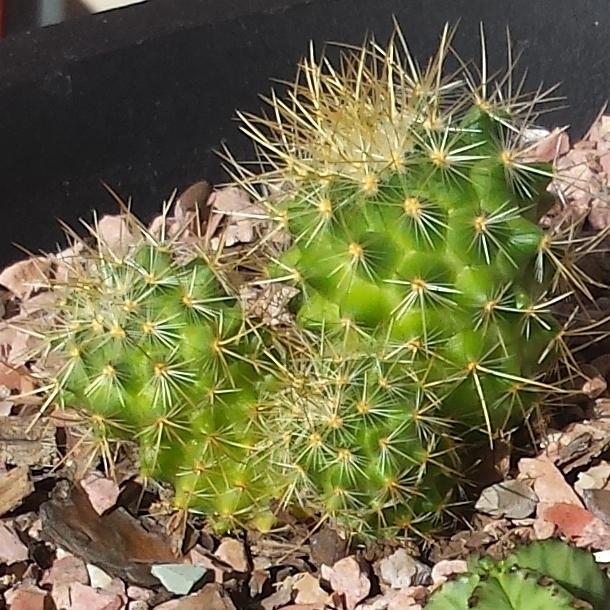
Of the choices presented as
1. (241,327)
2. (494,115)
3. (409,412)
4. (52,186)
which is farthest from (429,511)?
(52,186)

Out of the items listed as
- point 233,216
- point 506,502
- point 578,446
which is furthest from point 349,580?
point 233,216

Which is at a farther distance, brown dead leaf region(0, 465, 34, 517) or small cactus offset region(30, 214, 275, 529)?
brown dead leaf region(0, 465, 34, 517)

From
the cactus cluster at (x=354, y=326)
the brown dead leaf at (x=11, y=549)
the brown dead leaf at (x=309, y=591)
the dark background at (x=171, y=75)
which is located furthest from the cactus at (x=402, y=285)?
the dark background at (x=171, y=75)

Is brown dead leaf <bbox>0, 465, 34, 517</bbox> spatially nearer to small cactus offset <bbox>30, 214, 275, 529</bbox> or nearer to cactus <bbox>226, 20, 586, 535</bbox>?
small cactus offset <bbox>30, 214, 275, 529</bbox>

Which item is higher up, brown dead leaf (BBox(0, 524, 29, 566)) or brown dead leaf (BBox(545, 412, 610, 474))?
brown dead leaf (BBox(0, 524, 29, 566))

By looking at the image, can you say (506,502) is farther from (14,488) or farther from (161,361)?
(14,488)

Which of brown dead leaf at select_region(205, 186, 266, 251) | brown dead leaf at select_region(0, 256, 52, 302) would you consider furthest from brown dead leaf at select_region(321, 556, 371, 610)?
brown dead leaf at select_region(0, 256, 52, 302)

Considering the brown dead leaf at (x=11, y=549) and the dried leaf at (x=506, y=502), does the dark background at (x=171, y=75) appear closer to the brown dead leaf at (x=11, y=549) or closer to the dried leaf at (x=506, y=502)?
the brown dead leaf at (x=11, y=549)
